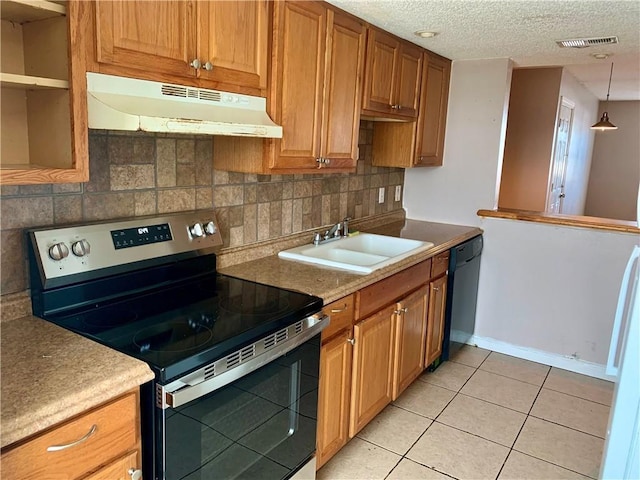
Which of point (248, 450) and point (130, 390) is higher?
point (130, 390)

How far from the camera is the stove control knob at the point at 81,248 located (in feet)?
5.20

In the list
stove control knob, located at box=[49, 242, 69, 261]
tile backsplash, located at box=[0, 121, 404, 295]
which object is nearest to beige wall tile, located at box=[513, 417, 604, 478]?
tile backsplash, located at box=[0, 121, 404, 295]

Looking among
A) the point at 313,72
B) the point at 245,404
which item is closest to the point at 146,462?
the point at 245,404

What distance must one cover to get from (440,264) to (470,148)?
3.46ft

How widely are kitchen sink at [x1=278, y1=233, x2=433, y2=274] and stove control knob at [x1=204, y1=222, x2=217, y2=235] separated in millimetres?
479

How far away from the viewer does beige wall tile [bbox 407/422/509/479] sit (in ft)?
7.57

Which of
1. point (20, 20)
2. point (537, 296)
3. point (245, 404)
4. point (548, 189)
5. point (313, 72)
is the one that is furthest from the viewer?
point (548, 189)

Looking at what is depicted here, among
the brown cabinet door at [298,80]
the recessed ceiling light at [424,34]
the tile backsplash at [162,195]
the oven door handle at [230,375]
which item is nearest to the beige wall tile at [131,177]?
the tile backsplash at [162,195]

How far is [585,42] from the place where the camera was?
2.79 metres

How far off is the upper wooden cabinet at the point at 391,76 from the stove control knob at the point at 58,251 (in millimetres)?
1635

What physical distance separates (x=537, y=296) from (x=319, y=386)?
2155mm

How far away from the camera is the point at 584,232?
10.8 ft

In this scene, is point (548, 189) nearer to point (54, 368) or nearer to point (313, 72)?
point (313, 72)

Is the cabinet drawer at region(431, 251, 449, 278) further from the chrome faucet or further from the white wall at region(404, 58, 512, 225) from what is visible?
the white wall at region(404, 58, 512, 225)
